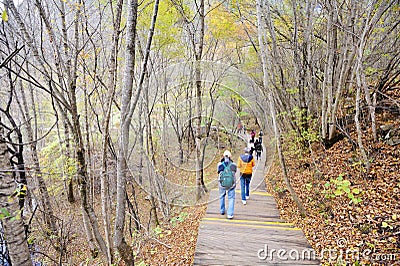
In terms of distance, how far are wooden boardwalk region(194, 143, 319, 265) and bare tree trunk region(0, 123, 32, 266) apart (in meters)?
2.62

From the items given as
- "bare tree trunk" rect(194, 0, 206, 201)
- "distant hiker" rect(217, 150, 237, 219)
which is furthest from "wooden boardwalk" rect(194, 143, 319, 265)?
"bare tree trunk" rect(194, 0, 206, 201)

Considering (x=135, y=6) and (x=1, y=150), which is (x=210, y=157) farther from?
(x=1, y=150)

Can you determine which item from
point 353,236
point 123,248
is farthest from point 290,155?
point 123,248

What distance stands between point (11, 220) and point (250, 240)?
3710 mm

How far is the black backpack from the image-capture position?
4.86 meters

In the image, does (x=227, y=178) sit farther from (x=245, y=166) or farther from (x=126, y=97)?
(x=126, y=97)

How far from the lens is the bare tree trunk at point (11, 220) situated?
5.89ft

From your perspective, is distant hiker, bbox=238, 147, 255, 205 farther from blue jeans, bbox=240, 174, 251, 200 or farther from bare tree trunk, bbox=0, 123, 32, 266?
bare tree trunk, bbox=0, 123, 32, 266

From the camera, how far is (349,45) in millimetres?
6059

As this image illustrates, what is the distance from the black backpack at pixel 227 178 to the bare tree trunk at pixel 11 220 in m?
3.54

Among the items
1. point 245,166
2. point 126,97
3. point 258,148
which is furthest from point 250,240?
point 126,97

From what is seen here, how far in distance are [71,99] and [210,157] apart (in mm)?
5197

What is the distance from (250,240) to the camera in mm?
4289

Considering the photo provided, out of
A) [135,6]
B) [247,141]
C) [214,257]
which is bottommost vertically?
[214,257]
